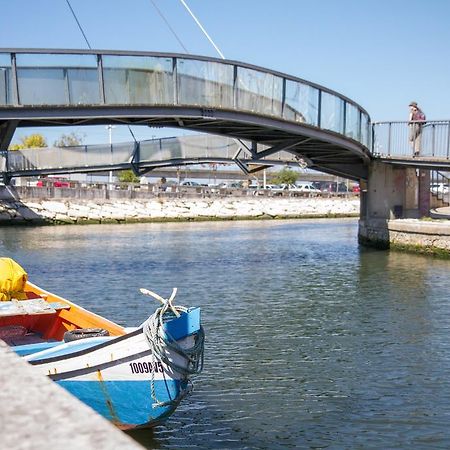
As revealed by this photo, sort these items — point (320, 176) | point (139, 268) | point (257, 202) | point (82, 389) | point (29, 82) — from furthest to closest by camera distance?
1. point (320, 176)
2. point (257, 202)
3. point (139, 268)
4. point (29, 82)
5. point (82, 389)

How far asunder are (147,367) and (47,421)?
20.0 feet

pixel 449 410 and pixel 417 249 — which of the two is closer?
pixel 449 410

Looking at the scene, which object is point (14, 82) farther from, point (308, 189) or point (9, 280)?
point (308, 189)

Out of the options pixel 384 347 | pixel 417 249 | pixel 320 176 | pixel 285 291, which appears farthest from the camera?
pixel 320 176

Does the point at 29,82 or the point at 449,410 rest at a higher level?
the point at 29,82

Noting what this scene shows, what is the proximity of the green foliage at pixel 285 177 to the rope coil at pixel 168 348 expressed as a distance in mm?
119485

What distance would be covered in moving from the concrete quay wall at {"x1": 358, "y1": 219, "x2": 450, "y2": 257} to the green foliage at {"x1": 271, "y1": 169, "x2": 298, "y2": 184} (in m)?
92.6

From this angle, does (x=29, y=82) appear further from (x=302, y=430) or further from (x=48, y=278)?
(x=302, y=430)

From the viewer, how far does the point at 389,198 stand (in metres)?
34.8

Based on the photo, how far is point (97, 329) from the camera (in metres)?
10.3

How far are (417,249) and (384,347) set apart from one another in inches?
712

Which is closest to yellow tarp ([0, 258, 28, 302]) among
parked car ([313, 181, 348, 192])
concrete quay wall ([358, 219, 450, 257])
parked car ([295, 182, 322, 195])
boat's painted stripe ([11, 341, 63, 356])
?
boat's painted stripe ([11, 341, 63, 356])

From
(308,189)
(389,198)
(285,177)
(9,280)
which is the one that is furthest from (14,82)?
(285,177)

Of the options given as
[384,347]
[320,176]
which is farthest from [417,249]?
[320,176]
